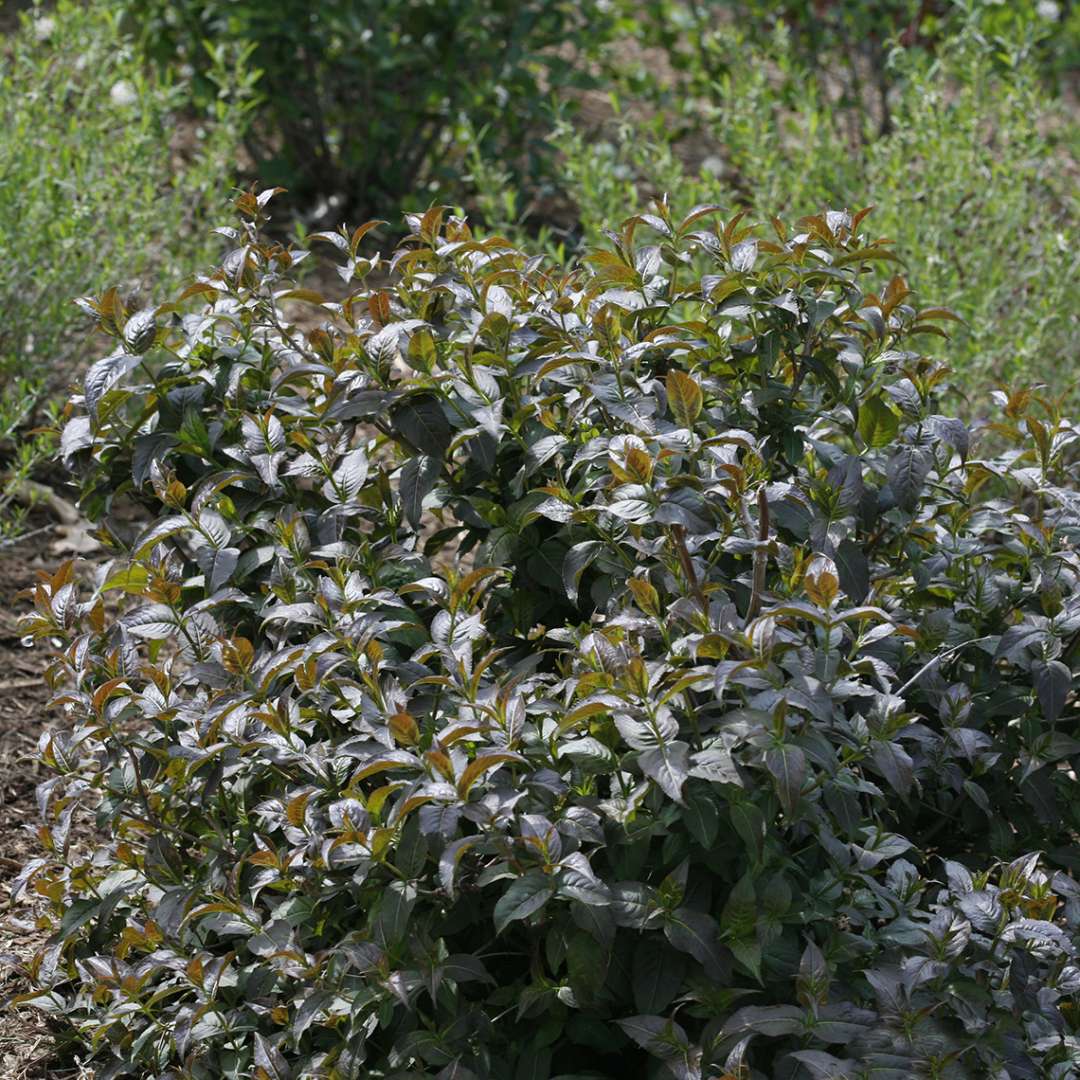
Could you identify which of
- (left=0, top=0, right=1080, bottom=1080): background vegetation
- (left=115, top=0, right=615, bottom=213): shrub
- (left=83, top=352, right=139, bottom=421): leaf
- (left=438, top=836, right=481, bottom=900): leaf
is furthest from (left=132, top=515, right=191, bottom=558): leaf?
(left=115, top=0, right=615, bottom=213): shrub

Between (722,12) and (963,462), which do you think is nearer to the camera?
(963,462)

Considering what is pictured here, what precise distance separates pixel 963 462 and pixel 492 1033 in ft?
3.90

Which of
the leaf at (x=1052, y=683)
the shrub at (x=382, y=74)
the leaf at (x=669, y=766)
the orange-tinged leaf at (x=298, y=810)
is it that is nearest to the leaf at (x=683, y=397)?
the leaf at (x=669, y=766)

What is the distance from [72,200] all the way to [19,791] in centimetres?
175

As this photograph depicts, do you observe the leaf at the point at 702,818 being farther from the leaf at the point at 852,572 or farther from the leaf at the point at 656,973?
the leaf at the point at 852,572

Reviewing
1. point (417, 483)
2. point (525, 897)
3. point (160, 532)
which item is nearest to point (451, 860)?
point (525, 897)

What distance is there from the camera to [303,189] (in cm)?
616

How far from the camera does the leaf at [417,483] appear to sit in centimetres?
220

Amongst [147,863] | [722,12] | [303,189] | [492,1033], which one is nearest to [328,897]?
[492,1033]

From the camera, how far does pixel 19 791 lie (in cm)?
310

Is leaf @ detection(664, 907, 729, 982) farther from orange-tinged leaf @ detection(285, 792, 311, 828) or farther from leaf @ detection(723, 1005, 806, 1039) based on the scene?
orange-tinged leaf @ detection(285, 792, 311, 828)

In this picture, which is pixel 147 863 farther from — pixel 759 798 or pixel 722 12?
pixel 722 12

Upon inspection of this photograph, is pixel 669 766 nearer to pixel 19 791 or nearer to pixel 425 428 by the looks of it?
pixel 425 428

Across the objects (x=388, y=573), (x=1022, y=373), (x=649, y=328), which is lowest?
(x=1022, y=373)
